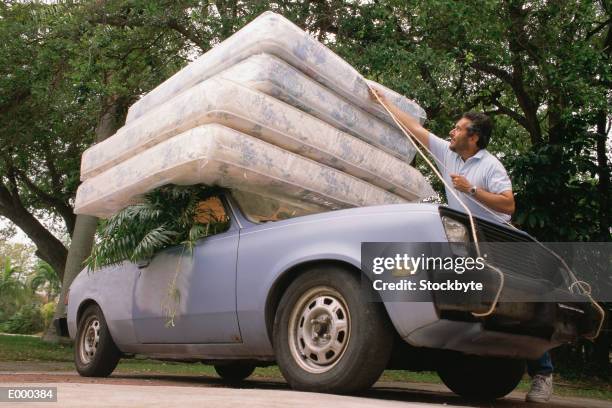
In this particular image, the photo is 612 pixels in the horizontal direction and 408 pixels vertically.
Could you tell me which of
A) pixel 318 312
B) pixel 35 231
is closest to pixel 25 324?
pixel 35 231

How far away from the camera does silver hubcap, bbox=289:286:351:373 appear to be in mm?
4289

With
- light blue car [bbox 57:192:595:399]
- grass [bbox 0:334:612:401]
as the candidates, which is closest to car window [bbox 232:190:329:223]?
light blue car [bbox 57:192:595:399]

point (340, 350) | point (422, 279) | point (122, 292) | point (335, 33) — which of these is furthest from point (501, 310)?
point (335, 33)

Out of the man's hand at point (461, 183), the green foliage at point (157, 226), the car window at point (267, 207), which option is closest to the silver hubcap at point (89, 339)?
the green foliage at point (157, 226)

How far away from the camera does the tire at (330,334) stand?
4.10 metres

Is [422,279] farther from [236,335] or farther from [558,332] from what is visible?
[236,335]

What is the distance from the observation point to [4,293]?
42688 mm

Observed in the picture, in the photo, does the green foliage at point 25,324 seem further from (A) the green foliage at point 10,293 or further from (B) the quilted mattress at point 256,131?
(B) the quilted mattress at point 256,131

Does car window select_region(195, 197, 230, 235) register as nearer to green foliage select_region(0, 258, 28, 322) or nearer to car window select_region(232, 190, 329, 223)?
car window select_region(232, 190, 329, 223)

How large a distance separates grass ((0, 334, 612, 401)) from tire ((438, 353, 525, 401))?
3174 mm

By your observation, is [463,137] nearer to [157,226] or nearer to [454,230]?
[454,230]

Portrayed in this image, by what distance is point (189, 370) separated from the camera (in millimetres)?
9430

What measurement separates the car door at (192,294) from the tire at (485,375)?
1.67 meters

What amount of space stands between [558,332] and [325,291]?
1.49 meters
